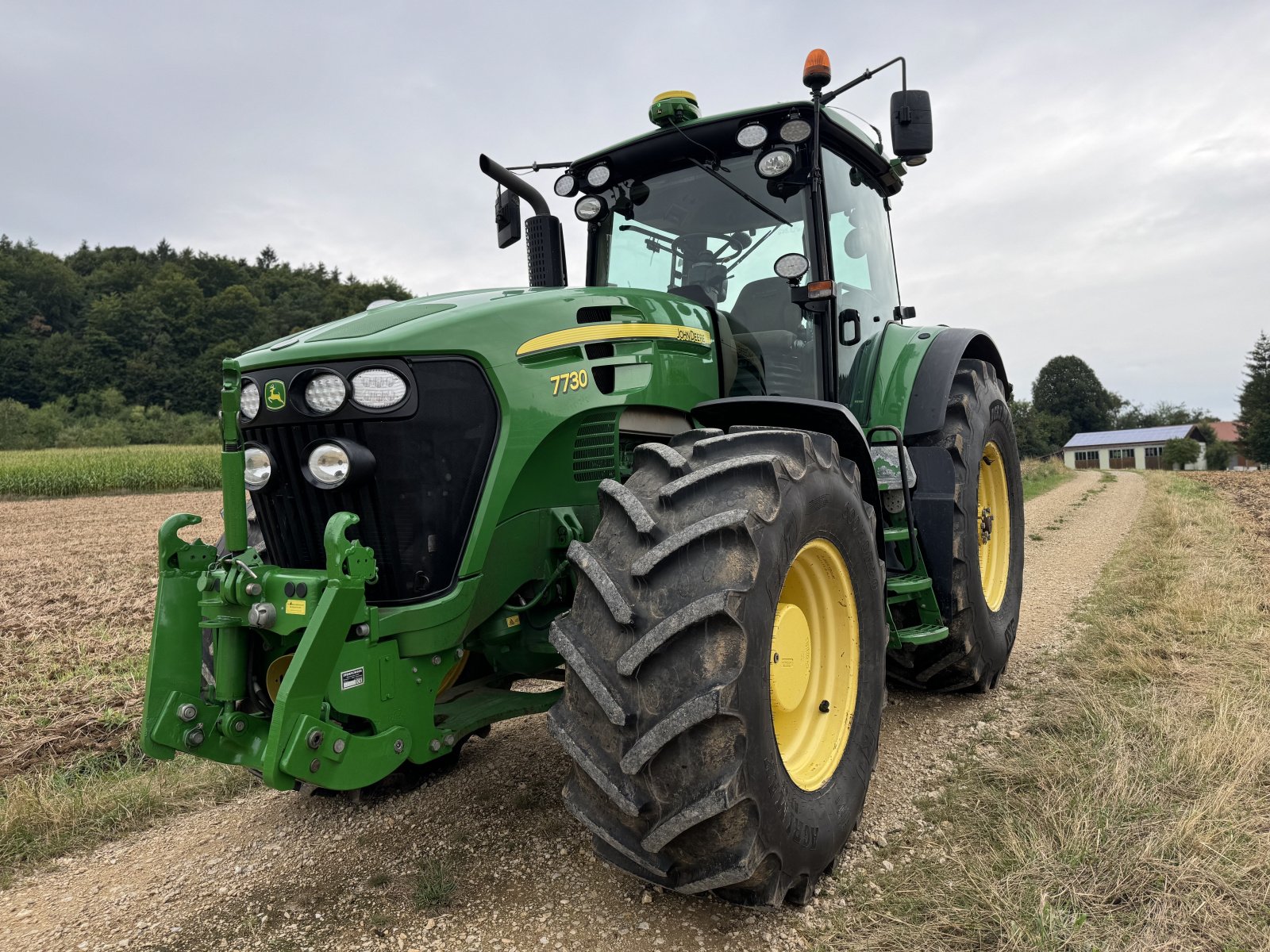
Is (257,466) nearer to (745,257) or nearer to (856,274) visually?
(745,257)

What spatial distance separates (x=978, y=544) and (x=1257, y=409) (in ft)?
238

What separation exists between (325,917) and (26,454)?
3006cm

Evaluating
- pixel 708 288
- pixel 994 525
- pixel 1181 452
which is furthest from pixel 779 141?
pixel 1181 452

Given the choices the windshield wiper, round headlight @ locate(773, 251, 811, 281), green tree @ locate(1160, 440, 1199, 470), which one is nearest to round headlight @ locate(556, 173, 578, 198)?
the windshield wiper

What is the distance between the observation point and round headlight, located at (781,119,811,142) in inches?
135

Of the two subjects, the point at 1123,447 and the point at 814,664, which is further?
the point at 1123,447

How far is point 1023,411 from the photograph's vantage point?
224 ft

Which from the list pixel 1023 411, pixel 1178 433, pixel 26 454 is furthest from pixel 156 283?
pixel 1178 433

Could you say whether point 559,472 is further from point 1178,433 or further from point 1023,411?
point 1178,433

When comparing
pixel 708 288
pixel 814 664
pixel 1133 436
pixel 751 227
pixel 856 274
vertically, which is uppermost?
pixel 751 227

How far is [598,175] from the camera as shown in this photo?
3.83 meters

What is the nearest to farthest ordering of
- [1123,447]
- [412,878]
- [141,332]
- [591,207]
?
1. [412,878]
2. [591,207]
3. [141,332]
4. [1123,447]

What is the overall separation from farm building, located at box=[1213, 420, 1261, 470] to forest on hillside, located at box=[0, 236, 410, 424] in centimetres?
5732

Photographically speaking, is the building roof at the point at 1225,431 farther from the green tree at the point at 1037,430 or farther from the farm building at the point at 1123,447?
the green tree at the point at 1037,430
